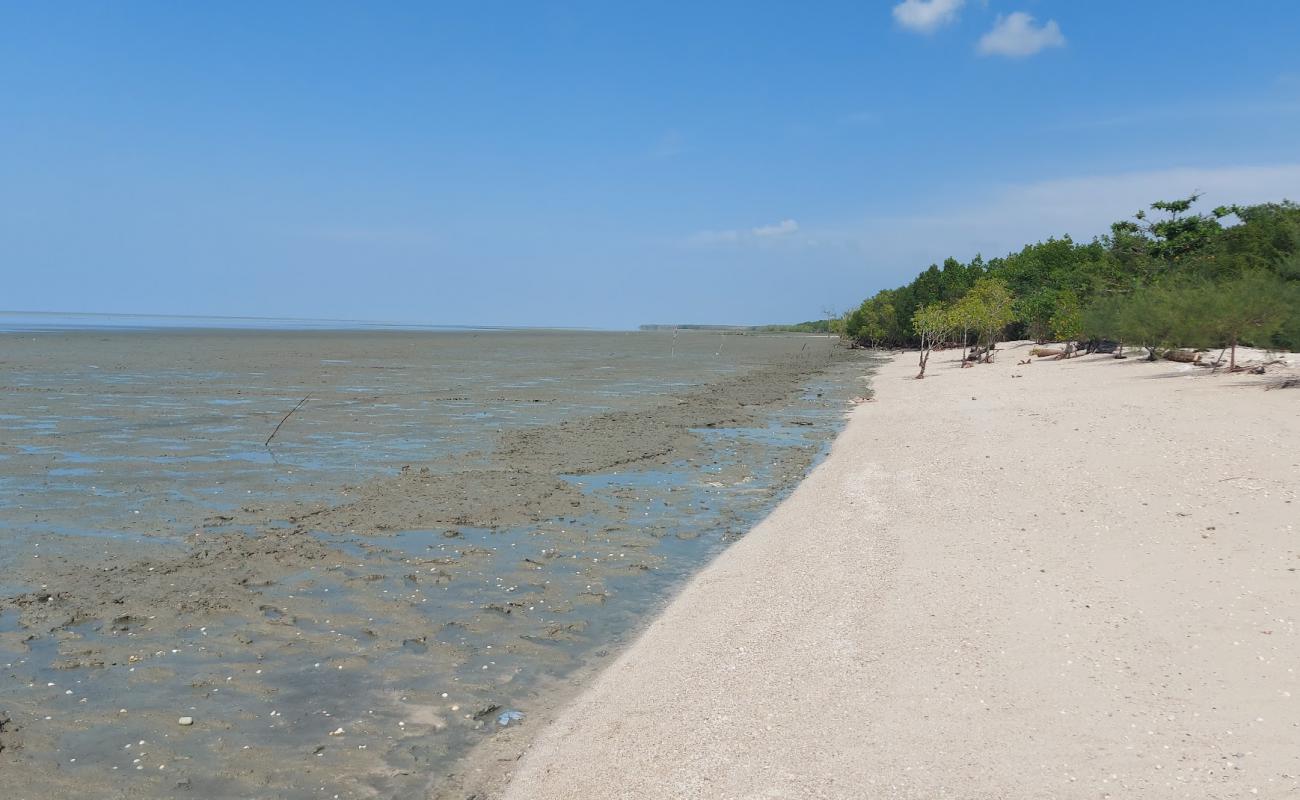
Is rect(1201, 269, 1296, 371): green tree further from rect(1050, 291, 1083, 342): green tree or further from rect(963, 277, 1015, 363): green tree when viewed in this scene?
rect(963, 277, 1015, 363): green tree

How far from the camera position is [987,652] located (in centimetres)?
791

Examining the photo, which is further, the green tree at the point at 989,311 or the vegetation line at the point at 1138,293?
the green tree at the point at 989,311

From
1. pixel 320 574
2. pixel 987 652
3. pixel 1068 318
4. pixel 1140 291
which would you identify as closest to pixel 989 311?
pixel 1068 318

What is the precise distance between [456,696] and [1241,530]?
9636mm

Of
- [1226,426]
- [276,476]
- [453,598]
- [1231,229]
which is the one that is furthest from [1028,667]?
[1231,229]

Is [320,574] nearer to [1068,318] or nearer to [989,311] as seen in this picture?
[1068,318]

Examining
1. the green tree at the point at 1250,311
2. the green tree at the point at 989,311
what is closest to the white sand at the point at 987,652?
the green tree at the point at 1250,311

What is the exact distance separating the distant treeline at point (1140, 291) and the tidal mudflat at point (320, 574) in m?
14.4

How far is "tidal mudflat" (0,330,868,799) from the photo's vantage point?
22.8ft

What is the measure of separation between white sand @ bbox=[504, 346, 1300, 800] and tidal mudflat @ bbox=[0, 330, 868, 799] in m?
1.26

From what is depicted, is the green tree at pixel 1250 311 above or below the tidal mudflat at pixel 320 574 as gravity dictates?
above

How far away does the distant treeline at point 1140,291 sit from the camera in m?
28.3

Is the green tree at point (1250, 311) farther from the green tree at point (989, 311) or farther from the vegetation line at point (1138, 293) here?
the green tree at point (989, 311)

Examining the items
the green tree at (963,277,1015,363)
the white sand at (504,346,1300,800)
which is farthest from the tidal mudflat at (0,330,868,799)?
the green tree at (963,277,1015,363)
